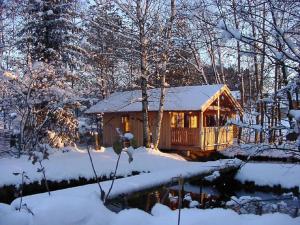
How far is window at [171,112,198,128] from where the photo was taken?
23.3 metres

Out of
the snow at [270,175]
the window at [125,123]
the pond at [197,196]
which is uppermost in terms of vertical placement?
the window at [125,123]

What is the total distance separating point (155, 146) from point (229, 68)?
1062 cm

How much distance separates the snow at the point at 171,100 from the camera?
21.1 m

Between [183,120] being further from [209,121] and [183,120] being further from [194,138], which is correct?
[194,138]

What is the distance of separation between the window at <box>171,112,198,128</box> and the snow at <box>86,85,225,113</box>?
45.6 inches

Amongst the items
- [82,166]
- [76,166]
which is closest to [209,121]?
[82,166]

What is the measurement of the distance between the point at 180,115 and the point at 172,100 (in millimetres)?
1536

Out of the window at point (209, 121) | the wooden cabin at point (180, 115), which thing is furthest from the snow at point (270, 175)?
the window at point (209, 121)

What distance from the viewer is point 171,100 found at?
74.7ft

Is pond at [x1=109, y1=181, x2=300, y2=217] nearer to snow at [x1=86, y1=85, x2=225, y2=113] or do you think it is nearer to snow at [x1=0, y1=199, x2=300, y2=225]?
A: snow at [x1=0, y1=199, x2=300, y2=225]

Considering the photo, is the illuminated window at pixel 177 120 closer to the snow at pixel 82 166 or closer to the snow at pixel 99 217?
the snow at pixel 82 166

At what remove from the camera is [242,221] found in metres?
3.70

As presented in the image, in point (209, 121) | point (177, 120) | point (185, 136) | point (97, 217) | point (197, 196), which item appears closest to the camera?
point (97, 217)

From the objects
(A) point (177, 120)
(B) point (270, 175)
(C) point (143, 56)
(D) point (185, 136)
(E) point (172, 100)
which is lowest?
(B) point (270, 175)
